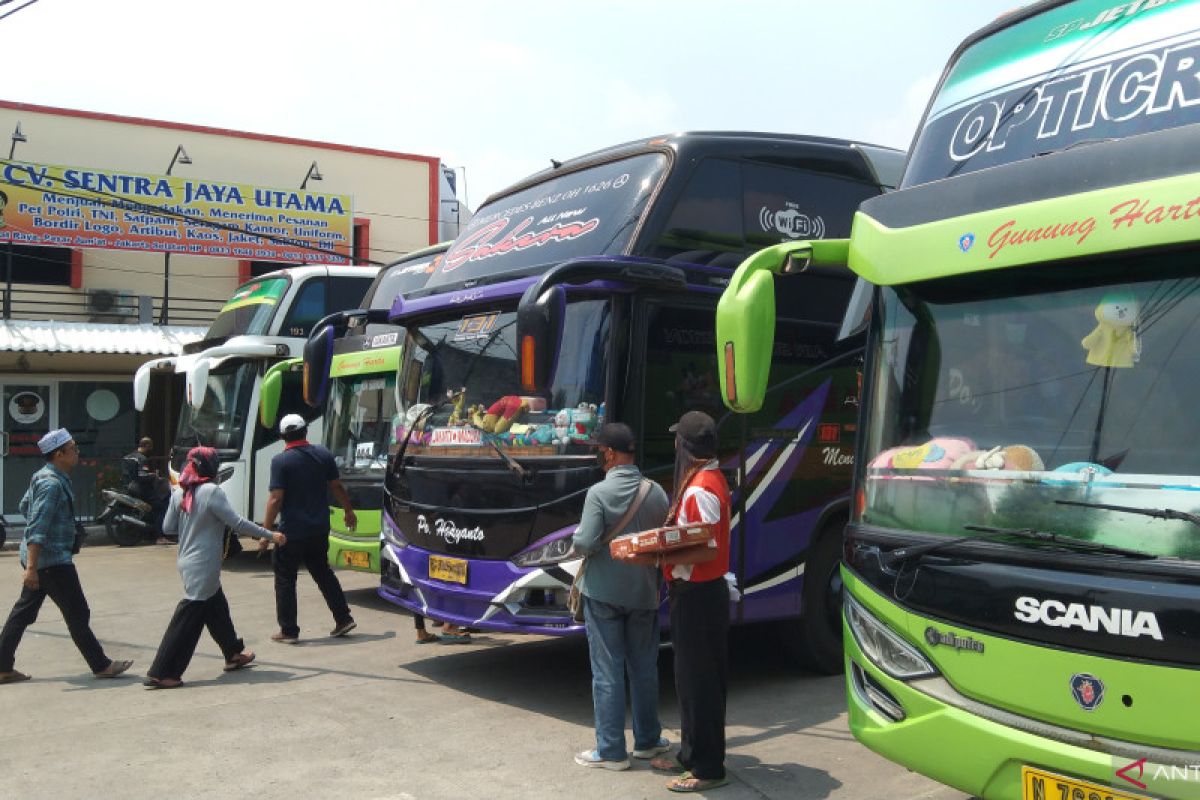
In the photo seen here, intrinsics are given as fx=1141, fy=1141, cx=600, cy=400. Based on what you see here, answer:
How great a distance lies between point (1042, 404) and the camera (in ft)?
13.8

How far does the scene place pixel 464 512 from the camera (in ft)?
24.2

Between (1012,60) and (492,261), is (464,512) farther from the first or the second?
(1012,60)

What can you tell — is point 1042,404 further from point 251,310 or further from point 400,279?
point 251,310

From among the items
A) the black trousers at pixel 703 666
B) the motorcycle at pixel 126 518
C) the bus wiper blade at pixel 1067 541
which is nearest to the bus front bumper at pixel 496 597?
the black trousers at pixel 703 666

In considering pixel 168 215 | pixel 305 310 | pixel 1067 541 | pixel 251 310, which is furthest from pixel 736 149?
pixel 168 215

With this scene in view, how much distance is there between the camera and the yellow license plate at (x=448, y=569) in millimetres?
7324

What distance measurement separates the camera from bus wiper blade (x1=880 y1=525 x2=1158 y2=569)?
3738 mm

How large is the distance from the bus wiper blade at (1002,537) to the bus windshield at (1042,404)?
3cm

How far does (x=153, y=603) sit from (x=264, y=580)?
193 centimetres

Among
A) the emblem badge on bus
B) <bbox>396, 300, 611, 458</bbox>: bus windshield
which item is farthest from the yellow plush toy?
<bbox>396, 300, 611, 458</bbox>: bus windshield

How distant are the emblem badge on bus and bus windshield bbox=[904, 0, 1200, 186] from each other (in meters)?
2.10

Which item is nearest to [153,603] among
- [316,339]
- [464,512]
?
[316,339]

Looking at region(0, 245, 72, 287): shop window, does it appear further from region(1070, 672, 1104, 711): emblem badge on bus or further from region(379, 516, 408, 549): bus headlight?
region(1070, 672, 1104, 711): emblem badge on bus

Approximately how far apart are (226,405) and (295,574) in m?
5.96
